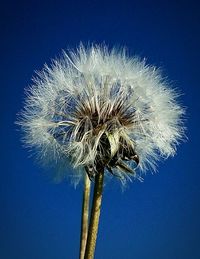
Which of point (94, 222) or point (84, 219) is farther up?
point (84, 219)

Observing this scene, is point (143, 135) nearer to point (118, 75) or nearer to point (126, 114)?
point (126, 114)

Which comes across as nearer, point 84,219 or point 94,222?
point 94,222

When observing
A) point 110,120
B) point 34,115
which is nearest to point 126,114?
point 110,120

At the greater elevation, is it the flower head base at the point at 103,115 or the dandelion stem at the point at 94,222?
the flower head base at the point at 103,115

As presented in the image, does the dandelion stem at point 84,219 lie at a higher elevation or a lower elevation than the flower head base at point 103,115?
lower

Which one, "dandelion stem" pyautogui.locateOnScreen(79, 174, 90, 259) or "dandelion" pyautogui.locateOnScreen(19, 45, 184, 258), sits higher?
"dandelion" pyautogui.locateOnScreen(19, 45, 184, 258)

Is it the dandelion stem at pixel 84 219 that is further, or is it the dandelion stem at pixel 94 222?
the dandelion stem at pixel 84 219

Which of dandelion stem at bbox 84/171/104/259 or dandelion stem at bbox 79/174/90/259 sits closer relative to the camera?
dandelion stem at bbox 84/171/104/259

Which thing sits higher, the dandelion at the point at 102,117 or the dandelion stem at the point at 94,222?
Answer: the dandelion at the point at 102,117
